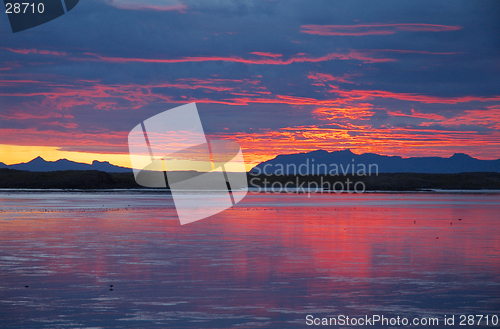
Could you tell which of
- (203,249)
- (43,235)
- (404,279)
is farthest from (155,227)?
(404,279)

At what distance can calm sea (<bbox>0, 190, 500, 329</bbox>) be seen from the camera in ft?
33.4

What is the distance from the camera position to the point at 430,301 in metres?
11.3

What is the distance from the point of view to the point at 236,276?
13695mm

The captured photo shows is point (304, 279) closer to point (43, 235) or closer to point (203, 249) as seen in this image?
point (203, 249)

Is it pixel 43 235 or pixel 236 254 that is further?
pixel 43 235

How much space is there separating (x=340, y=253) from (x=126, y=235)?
9440 mm

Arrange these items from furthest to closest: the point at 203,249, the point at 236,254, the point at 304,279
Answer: the point at 203,249
the point at 236,254
the point at 304,279

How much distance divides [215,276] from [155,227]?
42.3ft

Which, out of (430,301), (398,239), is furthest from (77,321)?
(398,239)

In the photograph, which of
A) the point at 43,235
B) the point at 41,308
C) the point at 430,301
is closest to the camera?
the point at 41,308

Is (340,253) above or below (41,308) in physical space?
below

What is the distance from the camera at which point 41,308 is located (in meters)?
10.3

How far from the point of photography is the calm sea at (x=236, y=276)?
10188 mm

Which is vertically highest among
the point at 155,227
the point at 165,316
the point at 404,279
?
the point at 165,316
